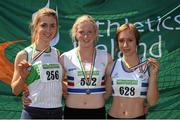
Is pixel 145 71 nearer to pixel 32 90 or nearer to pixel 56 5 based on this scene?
pixel 32 90

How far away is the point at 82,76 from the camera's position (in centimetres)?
341

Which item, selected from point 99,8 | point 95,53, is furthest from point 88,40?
point 99,8

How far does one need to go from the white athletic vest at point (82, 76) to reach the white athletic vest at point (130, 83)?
13 cm

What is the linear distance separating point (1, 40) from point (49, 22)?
6.60ft

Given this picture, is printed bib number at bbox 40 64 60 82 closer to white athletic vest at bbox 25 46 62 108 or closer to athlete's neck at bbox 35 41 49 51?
white athletic vest at bbox 25 46 62 108

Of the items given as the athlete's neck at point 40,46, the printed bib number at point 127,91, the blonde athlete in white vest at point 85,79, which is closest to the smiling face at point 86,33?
the blonde athlete in white vest at point 85,79

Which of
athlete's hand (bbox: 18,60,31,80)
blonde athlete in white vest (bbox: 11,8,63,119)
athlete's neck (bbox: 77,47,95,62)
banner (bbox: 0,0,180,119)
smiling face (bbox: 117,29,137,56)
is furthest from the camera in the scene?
banner (bbox: 0,0,180,119)

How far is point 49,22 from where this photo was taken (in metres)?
3.33

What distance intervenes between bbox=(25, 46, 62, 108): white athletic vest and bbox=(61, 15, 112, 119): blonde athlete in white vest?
6.4 inches

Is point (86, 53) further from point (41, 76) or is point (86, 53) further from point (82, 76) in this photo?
point (41, 76)

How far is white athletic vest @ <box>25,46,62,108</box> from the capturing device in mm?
3271

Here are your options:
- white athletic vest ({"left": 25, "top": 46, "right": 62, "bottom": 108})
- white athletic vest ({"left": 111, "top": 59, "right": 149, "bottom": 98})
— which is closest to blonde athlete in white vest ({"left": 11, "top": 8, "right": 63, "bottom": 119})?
white athletic vest ({"left": 25, "top": 46, "right": 62, "bottom": 108})

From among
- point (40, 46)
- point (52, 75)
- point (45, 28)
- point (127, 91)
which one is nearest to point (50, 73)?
point (52, 75)

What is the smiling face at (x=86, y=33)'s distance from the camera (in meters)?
3.40
